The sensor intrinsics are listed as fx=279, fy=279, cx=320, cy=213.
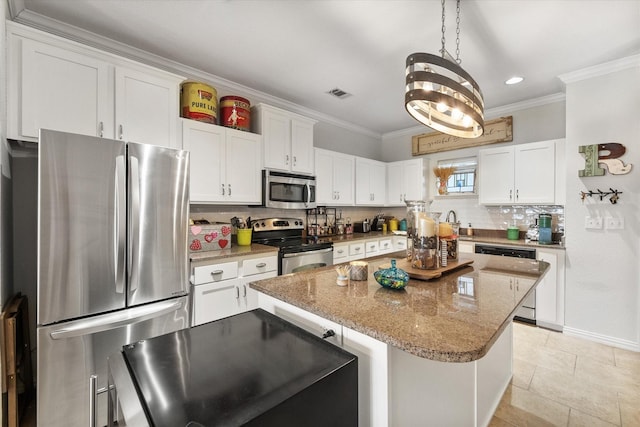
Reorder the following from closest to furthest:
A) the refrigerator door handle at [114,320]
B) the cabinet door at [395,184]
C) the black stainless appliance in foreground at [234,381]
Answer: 1. the black stainless appliance in foreground at [234,381]
2. the refrigerator door handle at [114,320]
3. the cabinet door at [395,184]

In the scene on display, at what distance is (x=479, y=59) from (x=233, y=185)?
2.67 meters

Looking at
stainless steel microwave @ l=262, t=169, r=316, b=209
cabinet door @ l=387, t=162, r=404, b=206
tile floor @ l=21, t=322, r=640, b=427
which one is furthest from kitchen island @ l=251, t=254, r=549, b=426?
cabinet door @ l=387, t=162, r=404, b=206

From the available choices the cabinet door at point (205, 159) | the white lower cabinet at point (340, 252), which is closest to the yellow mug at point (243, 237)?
the cabinet door at point (205, 159)

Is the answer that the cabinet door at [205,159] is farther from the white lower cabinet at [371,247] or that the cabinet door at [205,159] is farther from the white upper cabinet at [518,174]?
the white upper cabinet at [518,174]

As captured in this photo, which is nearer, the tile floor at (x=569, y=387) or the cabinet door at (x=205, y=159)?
the tile floor at (x=569, y=387)

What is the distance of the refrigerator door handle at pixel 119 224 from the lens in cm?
177

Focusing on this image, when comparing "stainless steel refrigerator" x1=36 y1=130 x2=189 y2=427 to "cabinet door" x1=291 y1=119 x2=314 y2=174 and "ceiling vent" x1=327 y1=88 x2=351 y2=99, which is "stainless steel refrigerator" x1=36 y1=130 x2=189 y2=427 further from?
"ceiling vent" x1=327 y1=88 x2=351 y2=99

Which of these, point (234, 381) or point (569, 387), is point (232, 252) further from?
point (569, 387)

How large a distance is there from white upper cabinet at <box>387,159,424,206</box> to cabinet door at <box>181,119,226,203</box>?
2.99 m

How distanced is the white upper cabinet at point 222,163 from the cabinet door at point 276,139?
0.11 meters

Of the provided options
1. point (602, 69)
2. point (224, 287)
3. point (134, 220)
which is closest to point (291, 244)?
point (224, 287)

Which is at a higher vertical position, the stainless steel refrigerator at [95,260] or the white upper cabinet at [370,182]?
the white upper cabinet at [370,182]

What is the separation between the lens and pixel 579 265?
9.59 feet

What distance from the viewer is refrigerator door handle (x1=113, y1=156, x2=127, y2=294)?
1.77 m
